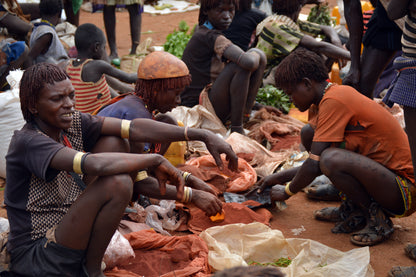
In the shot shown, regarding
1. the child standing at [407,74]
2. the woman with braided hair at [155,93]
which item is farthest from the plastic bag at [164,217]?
the child standing at [407,74]

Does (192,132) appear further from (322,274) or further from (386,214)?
(386,214)

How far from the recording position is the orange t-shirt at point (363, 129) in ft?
11.0

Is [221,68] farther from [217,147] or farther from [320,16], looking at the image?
[320,16]

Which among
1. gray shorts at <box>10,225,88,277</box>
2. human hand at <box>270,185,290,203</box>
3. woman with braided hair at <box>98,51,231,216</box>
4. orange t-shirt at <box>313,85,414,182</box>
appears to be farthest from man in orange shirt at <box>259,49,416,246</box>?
gray shorts at <box>10,225,88,277</box>

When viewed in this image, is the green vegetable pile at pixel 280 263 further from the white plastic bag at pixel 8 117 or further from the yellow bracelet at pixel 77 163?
the white plastic bag at pixel 8 117


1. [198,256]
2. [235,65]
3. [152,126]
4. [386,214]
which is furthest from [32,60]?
[386,214]

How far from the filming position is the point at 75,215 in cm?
255

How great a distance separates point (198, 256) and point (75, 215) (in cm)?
85

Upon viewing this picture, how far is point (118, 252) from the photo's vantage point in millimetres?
2986

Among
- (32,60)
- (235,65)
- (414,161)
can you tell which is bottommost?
(32,60)

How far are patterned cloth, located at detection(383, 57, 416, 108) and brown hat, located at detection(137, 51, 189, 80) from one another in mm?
1355

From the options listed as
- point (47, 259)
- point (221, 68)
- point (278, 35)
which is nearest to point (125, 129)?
point (47, 259)

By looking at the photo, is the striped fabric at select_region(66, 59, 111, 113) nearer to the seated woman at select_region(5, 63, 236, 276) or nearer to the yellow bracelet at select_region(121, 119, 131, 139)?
the yellow bracelet at select_region(121, 119, 131, 139)

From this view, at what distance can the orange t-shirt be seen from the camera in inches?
132
